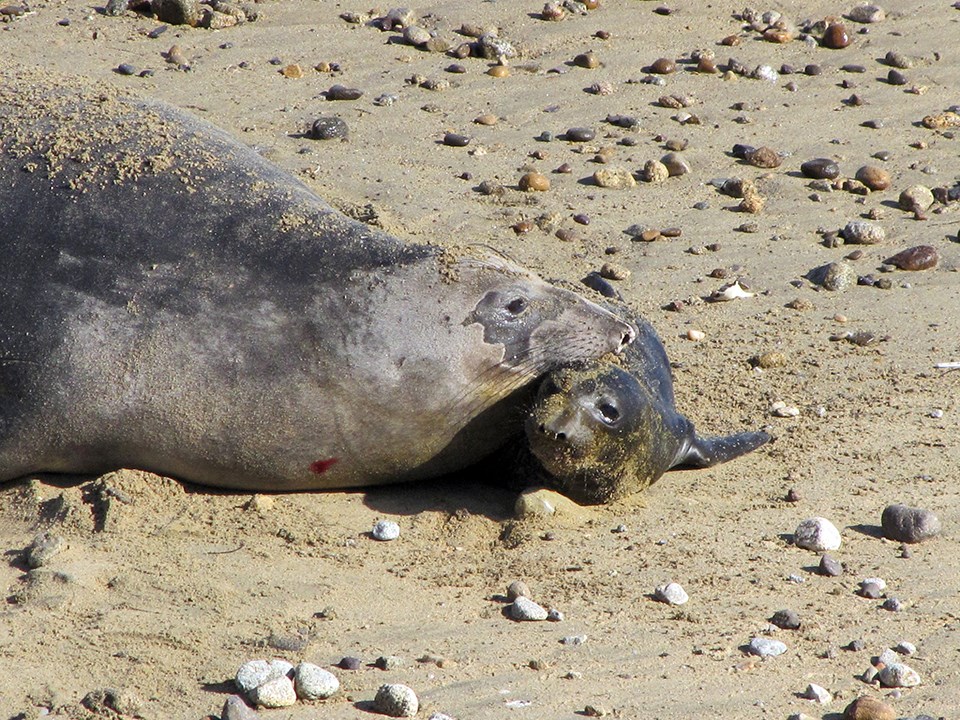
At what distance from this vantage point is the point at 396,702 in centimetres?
361

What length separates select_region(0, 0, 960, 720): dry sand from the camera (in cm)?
390

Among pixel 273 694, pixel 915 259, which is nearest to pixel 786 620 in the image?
pixel 273 694

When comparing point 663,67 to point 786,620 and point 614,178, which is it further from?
point 786,620

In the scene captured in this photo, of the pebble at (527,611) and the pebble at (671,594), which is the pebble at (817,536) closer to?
the pebble at (671,594)

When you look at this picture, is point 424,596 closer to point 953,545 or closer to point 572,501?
point 572,501

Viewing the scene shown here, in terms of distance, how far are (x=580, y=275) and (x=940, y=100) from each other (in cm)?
343

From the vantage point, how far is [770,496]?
5.26 m

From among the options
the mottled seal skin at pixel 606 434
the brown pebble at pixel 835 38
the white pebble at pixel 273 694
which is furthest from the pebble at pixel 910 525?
the brown pebble at pixel 835 38

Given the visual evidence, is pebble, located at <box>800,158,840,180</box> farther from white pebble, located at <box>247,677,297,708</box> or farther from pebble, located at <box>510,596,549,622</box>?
white pebble, located at <box>247,677,297,708</box>

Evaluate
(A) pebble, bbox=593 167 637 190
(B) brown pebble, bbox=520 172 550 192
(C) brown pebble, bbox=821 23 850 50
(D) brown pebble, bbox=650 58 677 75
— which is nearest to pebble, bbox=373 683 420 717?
(B) brown pebble, bbox=520 172 550 192

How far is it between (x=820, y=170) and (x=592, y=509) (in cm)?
361

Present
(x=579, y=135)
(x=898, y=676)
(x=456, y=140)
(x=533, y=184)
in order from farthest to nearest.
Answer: (x=579, y=135)
(x=456, y=140)
(x=533, y=184)
(x=898, y=676)

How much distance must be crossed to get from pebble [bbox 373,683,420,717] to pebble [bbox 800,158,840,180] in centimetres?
515

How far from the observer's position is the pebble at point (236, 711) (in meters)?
3.54
